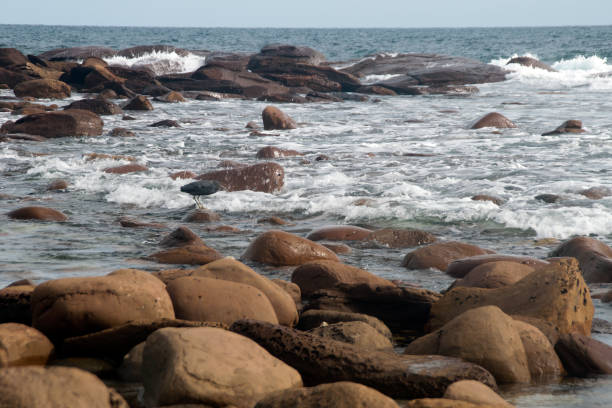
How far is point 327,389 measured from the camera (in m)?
2.36

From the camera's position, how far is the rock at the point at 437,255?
5.55 metres

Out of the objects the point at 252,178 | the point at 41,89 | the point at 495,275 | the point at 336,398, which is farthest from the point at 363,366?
the point at 41,89

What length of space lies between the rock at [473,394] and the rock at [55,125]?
12.7m

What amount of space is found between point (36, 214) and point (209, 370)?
16.4 ft

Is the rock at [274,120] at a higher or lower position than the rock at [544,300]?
lower

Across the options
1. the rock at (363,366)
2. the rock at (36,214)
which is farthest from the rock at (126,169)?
the rock at (363,366)

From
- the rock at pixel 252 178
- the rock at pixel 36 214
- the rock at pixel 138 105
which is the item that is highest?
the rock at pixel 252 178

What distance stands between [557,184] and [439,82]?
19.5m

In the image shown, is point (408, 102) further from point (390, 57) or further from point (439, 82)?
point (390, 57)

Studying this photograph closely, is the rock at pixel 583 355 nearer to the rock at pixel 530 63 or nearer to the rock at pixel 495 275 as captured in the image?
the rock at pixel 495 275

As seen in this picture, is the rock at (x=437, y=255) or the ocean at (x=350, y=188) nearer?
the rock at (x=437, y=255)

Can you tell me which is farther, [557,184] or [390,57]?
[390,57]

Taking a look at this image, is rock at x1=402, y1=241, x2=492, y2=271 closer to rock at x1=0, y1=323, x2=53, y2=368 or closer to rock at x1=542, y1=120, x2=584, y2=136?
rock at x1=0, y1=323, x2=53, y2=368

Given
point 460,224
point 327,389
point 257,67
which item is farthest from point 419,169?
point 257,67
